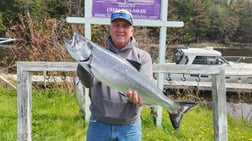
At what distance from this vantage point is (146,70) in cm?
246

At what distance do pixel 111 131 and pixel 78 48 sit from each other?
2.25 ft

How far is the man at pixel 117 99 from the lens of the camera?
238 centimetres

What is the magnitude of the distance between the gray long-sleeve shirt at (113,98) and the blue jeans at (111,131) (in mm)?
51

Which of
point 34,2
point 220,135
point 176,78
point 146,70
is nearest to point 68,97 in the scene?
point 220,135

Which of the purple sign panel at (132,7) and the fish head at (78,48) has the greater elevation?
the purple sign panel at (132,7)

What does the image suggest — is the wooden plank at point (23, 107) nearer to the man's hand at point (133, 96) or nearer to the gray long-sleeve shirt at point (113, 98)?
the gray long-sleeve shirt at point (113, 98)

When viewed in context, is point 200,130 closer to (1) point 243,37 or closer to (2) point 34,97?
(2) point 34,97

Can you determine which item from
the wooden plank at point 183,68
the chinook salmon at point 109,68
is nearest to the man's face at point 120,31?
the chinook salmon at point 109,68

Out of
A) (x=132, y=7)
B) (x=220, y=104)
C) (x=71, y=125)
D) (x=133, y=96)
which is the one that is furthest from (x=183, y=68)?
(x=71, y=125)

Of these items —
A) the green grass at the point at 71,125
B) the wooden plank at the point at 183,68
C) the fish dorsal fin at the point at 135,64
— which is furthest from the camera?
the green grass at the point at 71,125

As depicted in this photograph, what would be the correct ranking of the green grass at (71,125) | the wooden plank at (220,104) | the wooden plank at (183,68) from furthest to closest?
the green grass at (71,125) → the wooden plank at (183,68) → the wooden plank at (220,104)

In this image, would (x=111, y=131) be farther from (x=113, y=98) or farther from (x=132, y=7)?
(x=132, y=7)

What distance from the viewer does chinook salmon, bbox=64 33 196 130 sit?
220 centimetres

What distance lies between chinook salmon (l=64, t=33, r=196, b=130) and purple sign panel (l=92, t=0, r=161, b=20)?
2359mm
